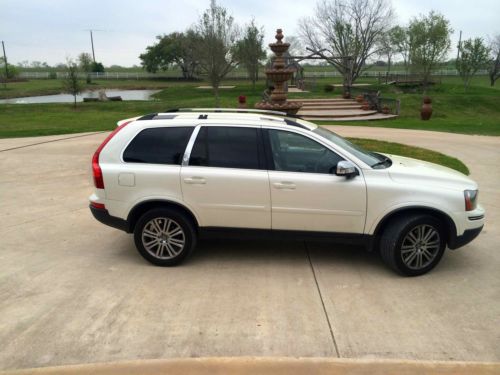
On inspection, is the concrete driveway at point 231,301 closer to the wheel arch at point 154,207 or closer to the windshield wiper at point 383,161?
the wheel arch at point 154,207

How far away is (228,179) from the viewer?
466 centimetres

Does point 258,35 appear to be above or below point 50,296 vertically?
above

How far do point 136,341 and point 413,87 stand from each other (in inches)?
1883

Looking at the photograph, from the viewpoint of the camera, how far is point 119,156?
4855 mm

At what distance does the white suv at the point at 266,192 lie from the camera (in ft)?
14.9

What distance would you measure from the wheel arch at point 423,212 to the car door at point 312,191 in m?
0.21

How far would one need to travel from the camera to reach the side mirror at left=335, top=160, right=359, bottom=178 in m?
4.49

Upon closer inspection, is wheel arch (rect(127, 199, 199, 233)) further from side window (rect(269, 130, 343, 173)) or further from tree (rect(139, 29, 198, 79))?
tree (rect(139, 29, 198, 79))

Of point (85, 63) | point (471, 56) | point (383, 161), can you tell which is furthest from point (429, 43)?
point (85, 63)

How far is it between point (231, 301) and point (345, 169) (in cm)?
167

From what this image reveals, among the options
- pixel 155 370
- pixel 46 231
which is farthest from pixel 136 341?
pixel 46 231

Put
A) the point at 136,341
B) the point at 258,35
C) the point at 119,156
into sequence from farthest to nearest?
the point at 258,35
the point at 119,156
the point at 136,341

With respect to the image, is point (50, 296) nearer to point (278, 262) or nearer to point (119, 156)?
point (119, 156)

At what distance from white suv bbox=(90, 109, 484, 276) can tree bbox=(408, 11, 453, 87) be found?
Answer: 42.8 meters
